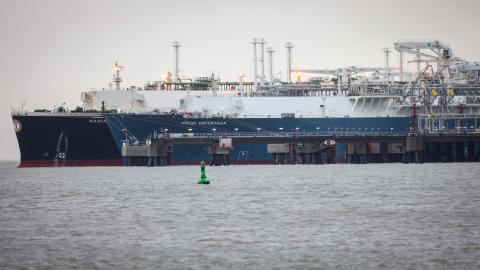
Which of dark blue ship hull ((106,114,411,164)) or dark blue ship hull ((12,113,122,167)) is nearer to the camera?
dark blue ship hull ((12,113,122,167))

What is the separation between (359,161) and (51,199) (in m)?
61.2

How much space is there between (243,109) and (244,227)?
80122 millimetres

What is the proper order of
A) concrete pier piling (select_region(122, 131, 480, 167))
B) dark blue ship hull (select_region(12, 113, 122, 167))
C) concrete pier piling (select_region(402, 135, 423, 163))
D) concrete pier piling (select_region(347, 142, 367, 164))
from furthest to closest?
concrete pier piling (select_region(347, 142, 367, 164)) → concrete pier piling (select_region(402, 135, 423, 163)) → dark blue ship hull (select_region(12, 113, 122, 167)) → concrete pier piling (select_region(122, 131, 480, 167))

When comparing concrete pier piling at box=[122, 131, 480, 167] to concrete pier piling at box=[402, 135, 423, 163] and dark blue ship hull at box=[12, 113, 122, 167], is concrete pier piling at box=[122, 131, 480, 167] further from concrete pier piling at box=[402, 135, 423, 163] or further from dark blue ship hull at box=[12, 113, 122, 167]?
dark blue ship hull at box=[12, 113, 122, 167]

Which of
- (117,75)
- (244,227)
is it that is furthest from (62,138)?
(244,227)

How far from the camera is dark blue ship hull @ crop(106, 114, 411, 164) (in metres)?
114

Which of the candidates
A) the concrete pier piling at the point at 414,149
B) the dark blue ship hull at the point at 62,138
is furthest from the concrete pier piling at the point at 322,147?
Answer: the dark blue ship hull at the point at 62,138

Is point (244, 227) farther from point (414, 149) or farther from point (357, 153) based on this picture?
point (357, 153)

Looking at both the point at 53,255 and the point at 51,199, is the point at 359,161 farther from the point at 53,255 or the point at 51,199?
the point at 53,255

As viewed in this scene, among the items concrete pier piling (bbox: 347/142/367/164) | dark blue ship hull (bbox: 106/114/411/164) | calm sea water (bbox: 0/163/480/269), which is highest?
dark blue ship hull (bbox: 106/114/411/164)

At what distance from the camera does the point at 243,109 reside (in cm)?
12219

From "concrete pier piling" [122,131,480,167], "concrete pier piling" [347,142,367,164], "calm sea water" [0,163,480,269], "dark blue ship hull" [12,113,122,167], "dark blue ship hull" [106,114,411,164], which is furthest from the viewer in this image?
"concrete pier piling" [347,142,367,164]

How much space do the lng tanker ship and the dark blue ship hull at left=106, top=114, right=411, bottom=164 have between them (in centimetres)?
10

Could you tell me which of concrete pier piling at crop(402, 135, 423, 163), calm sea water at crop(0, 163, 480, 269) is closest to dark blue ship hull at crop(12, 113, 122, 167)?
concrete pier piling at crop(402, 135, 423, 163)
